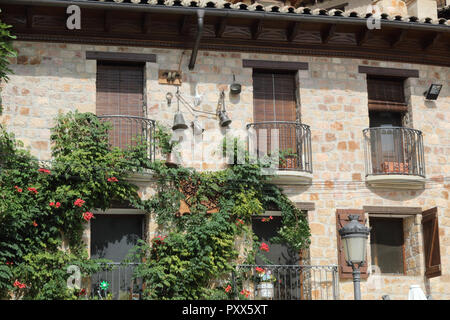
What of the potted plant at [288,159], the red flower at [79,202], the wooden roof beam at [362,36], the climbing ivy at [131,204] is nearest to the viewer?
the climbing ivy at [131,204]

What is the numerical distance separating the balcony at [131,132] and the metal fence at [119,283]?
207 centimetres

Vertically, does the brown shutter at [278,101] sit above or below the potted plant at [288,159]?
above

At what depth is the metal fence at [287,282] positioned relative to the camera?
1619cm

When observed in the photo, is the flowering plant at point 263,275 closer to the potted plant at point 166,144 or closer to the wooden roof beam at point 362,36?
the potted plant at point 166,144

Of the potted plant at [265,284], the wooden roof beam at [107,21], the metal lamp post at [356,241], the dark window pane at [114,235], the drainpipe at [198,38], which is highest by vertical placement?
the wooden roof beam at [107,21]

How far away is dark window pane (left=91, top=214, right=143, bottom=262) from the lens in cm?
1639

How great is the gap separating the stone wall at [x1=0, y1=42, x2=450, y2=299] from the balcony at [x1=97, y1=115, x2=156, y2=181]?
0.95 ft

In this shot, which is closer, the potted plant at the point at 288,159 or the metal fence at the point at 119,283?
the metal fence at the point at 119,283

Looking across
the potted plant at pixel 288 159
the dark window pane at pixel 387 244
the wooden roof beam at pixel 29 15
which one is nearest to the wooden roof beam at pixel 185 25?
the wooden roof beam at pixel 29 15

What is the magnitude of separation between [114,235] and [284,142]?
143 inches

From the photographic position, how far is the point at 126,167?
1605 centimetres

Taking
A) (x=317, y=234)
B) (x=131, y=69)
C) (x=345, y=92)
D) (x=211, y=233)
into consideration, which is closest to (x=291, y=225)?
(x=317, y=234)

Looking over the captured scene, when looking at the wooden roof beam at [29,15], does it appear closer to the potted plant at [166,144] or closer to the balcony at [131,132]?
the balcony at [131,132]

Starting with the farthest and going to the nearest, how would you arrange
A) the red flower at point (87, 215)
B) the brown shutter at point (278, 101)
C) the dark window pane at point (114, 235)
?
1. the brown shutter at point (278, 101)
2. the dark window pane at point (114, 235)
3. the red flower at point (87, 215)
